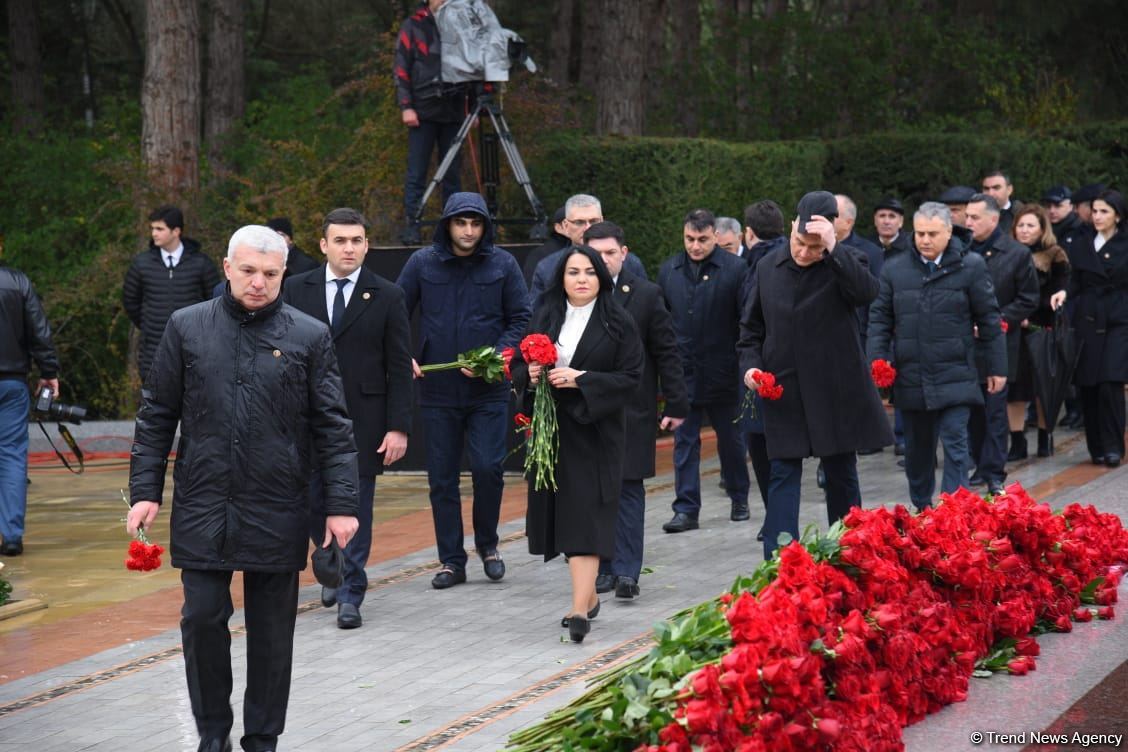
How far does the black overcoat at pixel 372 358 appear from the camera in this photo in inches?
336

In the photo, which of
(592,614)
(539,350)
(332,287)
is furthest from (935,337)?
(332,287)

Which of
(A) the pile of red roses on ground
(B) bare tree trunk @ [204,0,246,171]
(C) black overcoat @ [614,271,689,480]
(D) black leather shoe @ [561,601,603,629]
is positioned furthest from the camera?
(B) bare tree trunk @ [204,0,246,171]

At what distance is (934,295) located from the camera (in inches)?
399

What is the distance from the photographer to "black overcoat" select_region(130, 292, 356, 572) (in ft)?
19.1

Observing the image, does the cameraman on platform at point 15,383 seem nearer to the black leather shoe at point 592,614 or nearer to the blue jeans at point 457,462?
the blue jeans at point 457,462

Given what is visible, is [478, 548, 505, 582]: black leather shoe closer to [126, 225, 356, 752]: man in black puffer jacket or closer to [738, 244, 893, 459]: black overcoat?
[738, 244, 893, 459]: black overcoat

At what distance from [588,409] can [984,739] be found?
282 centimetres

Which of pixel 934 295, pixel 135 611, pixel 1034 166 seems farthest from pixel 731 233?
pixel 1034 166

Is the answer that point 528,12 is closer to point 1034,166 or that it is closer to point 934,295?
point 1034,166

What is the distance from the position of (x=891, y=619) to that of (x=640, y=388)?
3.15 m

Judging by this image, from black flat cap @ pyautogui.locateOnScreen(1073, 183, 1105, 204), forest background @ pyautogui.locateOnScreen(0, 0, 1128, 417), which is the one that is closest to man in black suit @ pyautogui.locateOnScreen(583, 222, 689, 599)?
forest background @ pyautogui.locateOnScreen(0, 0, 1128, 417)

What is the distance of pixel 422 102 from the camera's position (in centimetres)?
1401

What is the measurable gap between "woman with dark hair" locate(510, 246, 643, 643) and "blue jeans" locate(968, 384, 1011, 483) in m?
4.27

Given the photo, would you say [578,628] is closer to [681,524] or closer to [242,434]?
[242,434]
